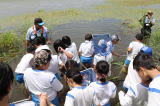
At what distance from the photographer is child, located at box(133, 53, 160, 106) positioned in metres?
2.26

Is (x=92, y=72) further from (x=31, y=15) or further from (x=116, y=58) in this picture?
(x=31, y=15)

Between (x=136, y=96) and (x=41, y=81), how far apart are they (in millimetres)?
1372

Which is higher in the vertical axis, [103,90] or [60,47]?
[60,47]

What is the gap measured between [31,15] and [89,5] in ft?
15.1

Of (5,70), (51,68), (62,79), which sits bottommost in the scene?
(62,79)

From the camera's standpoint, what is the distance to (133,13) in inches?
519

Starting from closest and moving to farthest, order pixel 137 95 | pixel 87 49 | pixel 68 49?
1. pixel 137 95
2. pixel 68 49
3. pixel 87 49

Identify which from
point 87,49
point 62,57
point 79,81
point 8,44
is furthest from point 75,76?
point 8,44

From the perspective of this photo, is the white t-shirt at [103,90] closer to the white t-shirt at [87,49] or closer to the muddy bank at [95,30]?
the white t-shirt at [87,49]

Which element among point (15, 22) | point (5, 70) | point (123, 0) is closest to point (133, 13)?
point (123, 0)

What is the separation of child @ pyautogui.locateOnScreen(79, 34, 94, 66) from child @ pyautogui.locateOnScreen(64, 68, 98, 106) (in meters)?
2.72

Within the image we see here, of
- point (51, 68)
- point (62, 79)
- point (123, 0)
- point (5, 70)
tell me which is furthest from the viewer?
point (123, 0)

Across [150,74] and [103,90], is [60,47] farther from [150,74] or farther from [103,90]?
[150,74]

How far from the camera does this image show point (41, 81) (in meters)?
3.28
